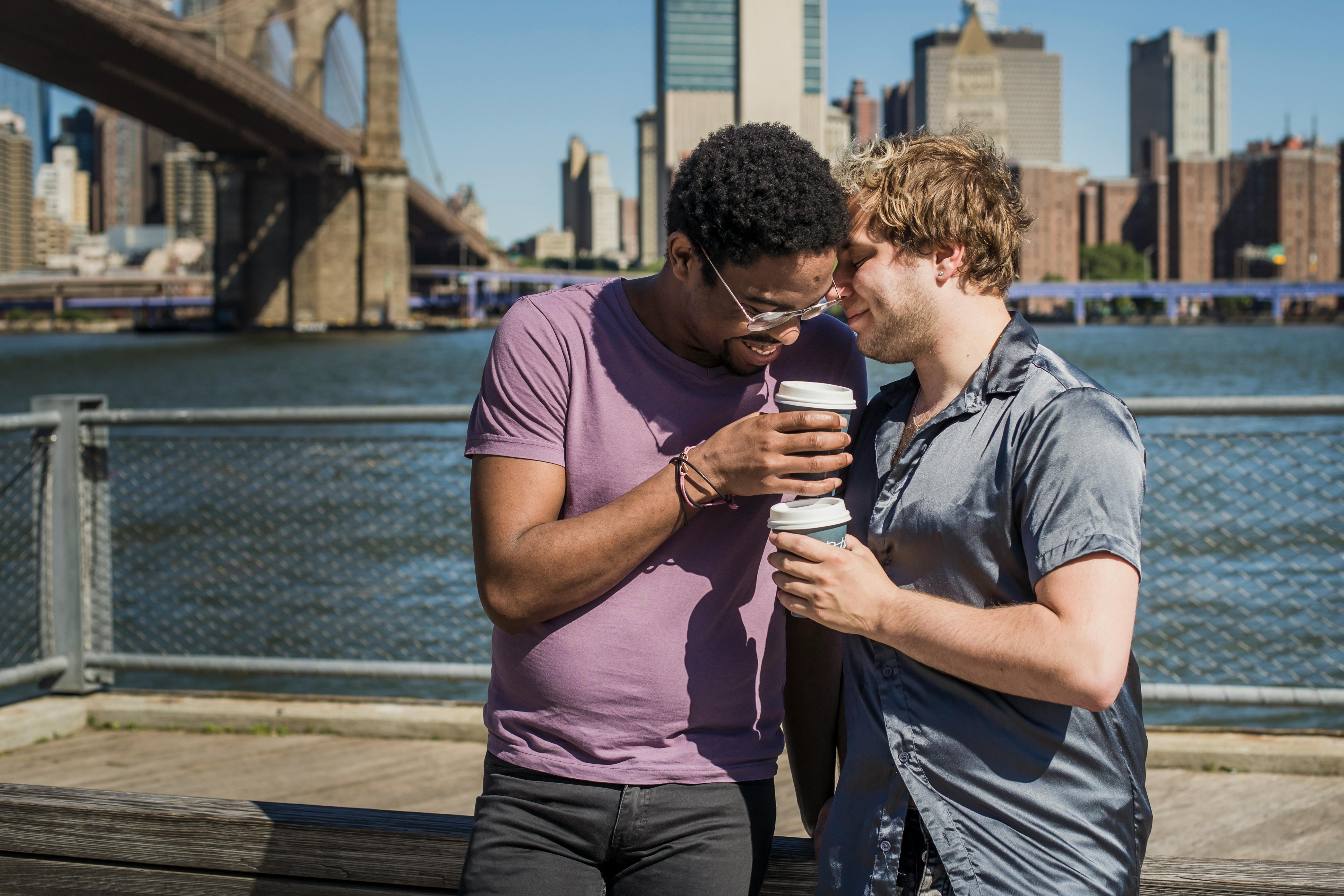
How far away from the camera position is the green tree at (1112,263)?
121125 mm

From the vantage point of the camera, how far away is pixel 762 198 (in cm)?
155

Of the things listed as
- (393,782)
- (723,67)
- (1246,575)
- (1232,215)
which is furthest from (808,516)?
(723,67)

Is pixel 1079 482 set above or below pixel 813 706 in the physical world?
above

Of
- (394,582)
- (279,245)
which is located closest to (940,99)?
(279,245)

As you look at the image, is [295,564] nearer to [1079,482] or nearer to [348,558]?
[348,558]

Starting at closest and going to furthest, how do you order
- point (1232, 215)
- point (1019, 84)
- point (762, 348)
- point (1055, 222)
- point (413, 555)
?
1. point (762, 348)
2. point (413, 555)
3. point (1055, 222)
4. point (1232, 215)
5. point (1019, 84)

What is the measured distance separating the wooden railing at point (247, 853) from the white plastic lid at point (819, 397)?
2.33 ft

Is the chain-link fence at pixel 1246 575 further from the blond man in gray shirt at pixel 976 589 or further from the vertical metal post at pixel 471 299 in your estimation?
the vertical metal post at pixel 471 299

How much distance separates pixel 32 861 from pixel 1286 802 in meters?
3.04

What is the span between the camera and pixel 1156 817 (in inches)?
127

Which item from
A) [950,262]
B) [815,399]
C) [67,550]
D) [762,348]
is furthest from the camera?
[67,550]

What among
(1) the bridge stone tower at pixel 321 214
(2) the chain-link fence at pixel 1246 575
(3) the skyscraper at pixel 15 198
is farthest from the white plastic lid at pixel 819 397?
(3) the skyscraper at pixel 15 198

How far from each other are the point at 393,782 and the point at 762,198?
2.56 meters

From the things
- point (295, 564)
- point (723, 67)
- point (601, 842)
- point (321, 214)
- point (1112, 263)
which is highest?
point (723, 67)
